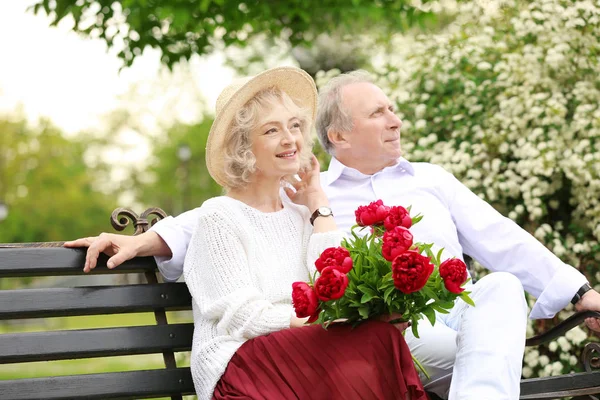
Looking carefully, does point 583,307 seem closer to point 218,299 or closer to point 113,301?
point 218,299

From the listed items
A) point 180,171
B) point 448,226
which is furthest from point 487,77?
point 180,171

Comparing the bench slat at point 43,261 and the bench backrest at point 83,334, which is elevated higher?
the bench slat at point 43,261

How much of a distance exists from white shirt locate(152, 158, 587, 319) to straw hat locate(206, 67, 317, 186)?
11.6 inches

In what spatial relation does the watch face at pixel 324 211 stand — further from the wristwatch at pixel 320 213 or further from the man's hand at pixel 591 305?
the man's hand at pixel 591 305

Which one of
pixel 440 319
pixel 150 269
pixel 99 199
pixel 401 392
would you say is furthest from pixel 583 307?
pixel 99 199

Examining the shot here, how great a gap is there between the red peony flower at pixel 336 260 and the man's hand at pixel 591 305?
1136 millimetres

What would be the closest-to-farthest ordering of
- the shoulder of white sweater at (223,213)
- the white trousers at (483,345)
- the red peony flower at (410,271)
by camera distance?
1. the red peony flower at (410,271)
2. the white trousers at (483,345)
3. the shoulder of white sweater at (223,213)

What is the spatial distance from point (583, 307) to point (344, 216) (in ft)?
3.54

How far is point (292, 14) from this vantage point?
28.9ft

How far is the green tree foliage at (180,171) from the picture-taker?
114 feet

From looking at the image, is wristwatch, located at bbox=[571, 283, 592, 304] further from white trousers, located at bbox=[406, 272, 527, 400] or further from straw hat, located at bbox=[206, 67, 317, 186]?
straw hat, located at bbox=[206, 67, 317, 186]

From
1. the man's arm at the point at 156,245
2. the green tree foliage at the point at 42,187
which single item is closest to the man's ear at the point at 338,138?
the man's arm at the point at 156,245

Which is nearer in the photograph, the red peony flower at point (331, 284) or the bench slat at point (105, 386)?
the red peony flower at point (331, 284)

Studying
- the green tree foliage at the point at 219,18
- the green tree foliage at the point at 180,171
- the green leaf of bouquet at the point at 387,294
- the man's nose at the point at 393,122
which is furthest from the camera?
the green tree foliage at the point at 180,171
